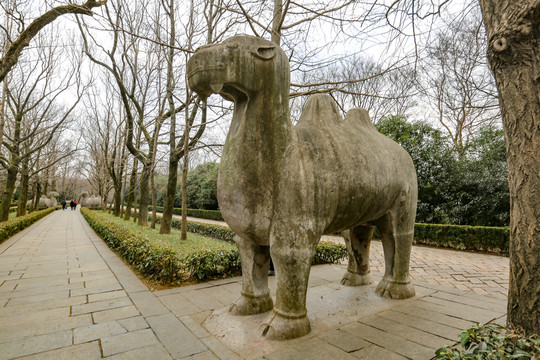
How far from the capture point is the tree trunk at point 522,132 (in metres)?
2.01

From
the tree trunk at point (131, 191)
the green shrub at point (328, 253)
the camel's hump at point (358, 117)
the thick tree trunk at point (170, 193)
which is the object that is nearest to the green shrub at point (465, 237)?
the green shrub at point (328, 253)

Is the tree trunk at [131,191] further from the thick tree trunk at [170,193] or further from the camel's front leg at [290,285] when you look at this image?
the camel's front leg at [290,285]

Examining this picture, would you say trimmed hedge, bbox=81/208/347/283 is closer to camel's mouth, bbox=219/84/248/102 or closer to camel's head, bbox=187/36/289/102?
camel's mouth, bbox=219/84/248/102

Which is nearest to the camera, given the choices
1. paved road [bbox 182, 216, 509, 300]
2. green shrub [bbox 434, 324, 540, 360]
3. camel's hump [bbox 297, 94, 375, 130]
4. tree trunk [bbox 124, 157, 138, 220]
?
green shrub [bbox 434, 324, 540, 360]

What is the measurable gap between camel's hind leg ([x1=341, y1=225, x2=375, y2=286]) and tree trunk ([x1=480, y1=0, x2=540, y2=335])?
217cm

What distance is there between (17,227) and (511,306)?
55.2 feet

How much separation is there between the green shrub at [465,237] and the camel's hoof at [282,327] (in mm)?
9989

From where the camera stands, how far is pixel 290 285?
263 centimetres

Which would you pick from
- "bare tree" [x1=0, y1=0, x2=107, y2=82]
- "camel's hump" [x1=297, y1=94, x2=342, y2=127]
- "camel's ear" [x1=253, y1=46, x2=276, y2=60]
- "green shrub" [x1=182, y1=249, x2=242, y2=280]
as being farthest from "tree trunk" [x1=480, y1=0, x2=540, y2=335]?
"bare tree" [x1=0, y1=0, x2=107, y2=82]

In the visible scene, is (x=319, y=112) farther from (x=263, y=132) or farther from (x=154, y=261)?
(x=154, y=261)

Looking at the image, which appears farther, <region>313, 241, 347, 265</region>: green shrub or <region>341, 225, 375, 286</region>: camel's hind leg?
<region>313, 241, 347, 265</region>: green shrub

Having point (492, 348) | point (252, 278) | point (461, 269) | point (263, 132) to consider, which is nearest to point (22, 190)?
point (252, 278)

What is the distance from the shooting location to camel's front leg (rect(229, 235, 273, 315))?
3090mm

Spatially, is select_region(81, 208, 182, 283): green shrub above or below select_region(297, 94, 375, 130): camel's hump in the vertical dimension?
below
